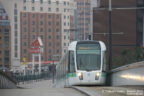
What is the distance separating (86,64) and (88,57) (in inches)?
17.8

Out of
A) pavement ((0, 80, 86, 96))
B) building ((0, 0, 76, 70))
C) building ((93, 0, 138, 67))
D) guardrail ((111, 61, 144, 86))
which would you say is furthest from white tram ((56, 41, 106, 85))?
building ((0, 0, 76, 70))

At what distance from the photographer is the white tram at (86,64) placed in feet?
85.1

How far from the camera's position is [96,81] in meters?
26.0

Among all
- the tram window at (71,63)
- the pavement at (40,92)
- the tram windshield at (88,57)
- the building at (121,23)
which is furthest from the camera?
the building at (121,23)

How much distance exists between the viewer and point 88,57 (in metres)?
26.4

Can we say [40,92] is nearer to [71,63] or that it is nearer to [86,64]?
[86,64]

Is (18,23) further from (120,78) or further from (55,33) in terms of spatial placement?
(120,78)

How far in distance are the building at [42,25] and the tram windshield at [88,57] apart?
38.0 m

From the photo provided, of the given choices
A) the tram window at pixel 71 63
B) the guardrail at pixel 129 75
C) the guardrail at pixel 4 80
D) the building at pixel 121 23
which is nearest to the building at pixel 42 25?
the building at pixel 121 23

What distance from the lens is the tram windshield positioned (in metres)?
26.2

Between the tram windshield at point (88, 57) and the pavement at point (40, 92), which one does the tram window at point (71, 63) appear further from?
the pavement at point (40, 92)

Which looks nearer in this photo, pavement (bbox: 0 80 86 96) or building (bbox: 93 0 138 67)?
pavement (bbox: 0 80 86 96)

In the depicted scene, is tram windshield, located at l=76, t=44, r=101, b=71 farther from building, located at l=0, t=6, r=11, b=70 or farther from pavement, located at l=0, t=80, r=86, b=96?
building, located at l=0, t=6, r=11, b=70

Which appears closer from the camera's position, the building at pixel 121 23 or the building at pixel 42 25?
the building at pixel 121 23
